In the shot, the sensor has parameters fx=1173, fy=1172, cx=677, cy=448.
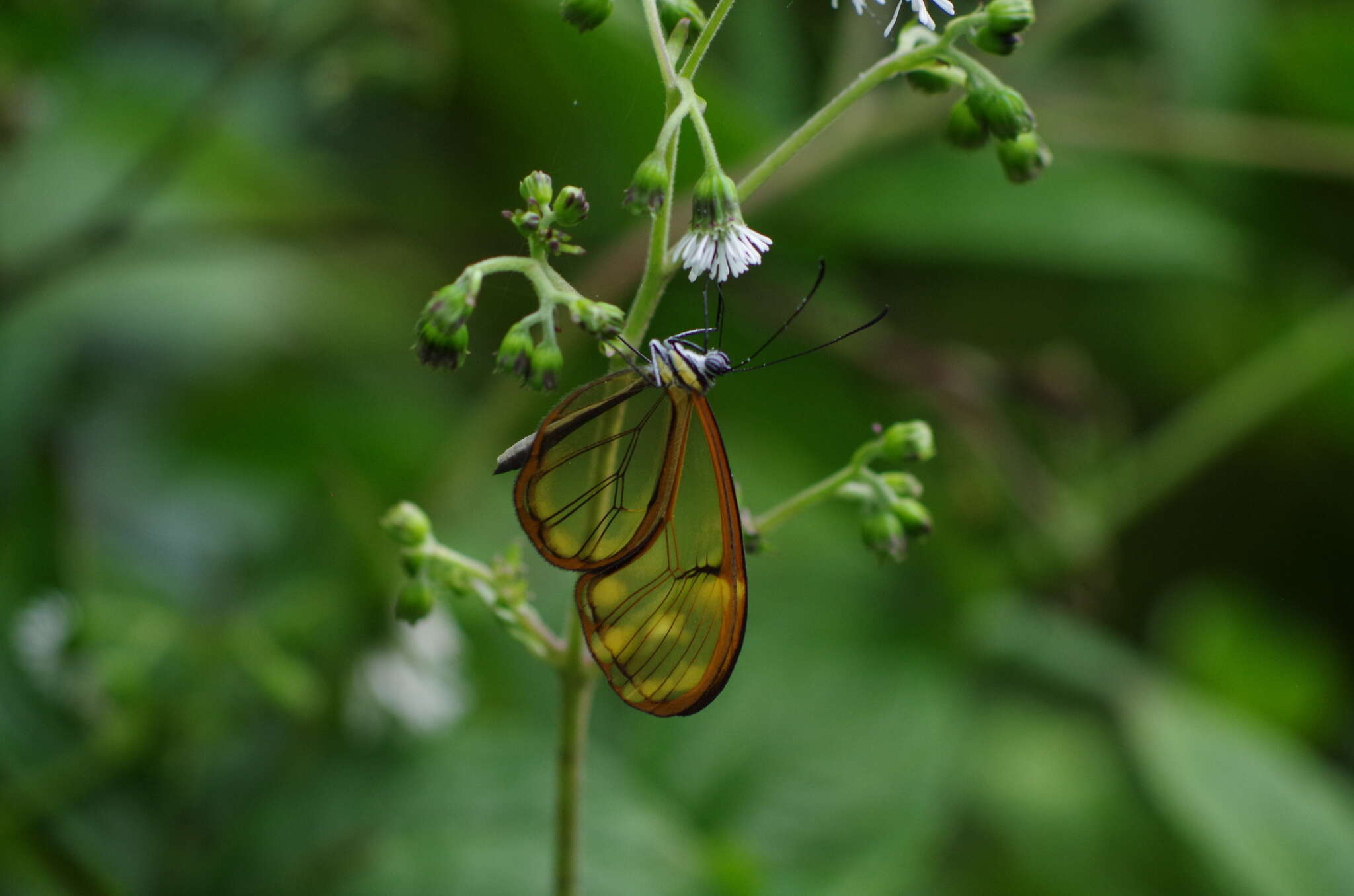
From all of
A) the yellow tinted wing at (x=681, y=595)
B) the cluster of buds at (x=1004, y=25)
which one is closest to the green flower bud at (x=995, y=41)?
the cluster of buds at (x=1004, y=25)

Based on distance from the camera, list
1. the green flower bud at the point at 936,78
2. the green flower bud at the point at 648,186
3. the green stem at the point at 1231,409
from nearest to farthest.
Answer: the green flower bud at the point at 648,186
the green flower bud at the point at 936,78
the green stem at the point at 1231,409

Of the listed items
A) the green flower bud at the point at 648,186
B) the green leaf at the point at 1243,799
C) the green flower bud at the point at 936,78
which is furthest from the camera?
the green leaf at the point at 1243,799

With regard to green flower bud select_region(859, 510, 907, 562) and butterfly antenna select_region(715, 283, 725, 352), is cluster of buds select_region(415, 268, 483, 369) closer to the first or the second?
butterfly antenna select_region(715, 283, 725, 352)

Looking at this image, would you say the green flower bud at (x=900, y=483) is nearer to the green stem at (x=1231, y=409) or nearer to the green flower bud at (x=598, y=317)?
the green flower bud at (x=598, y=317)

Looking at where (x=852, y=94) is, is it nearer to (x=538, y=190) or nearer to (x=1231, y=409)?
(x=538, y=190)

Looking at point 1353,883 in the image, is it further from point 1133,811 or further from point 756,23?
point 756,23

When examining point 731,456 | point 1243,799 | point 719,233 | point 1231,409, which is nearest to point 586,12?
point 719,233

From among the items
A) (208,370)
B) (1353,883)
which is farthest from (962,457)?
(208,370)
